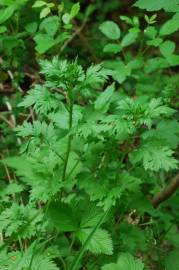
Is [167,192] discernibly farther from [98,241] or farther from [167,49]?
[167,49]

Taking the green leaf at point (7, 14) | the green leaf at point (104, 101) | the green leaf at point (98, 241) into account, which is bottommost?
the green leaf at point (98, 241)

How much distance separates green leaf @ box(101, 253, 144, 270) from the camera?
166 cm

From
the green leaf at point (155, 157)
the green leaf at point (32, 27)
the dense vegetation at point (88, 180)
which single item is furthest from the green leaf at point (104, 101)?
the green leaf at point (32, 27)

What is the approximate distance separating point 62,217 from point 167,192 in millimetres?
593

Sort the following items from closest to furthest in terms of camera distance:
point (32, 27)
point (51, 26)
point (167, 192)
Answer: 1. point (167, 192)
2. point (51, 26)
3. point (32, 27)

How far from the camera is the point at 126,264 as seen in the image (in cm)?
168

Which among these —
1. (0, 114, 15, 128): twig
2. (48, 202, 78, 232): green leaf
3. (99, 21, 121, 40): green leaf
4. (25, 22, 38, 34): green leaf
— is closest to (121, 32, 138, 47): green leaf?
(99, 21, 121, 40): green leaf

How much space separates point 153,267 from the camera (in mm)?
2068

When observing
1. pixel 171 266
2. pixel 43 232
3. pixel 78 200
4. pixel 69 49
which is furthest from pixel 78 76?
pixel 69 49

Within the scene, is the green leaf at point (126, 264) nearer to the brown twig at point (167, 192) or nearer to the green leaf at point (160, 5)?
the brown twig at point (167, 192)

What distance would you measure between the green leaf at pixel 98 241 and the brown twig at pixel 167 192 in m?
0.50

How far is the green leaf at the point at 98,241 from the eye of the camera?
1630 mm

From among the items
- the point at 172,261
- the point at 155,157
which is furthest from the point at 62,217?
the point at 172,261

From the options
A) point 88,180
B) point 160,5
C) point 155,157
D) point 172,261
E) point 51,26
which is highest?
point 160,5
